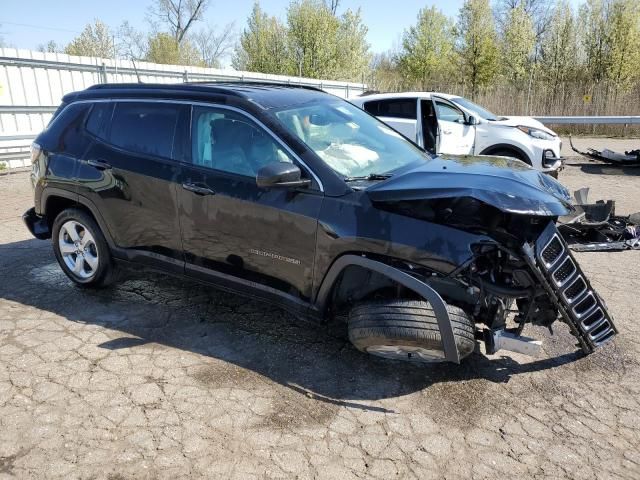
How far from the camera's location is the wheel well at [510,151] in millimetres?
9492

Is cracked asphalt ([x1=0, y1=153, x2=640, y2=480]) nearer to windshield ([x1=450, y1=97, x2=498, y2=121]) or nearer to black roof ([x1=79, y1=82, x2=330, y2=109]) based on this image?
black roof ([x1=79, y1=82, x2=330, y2=109])

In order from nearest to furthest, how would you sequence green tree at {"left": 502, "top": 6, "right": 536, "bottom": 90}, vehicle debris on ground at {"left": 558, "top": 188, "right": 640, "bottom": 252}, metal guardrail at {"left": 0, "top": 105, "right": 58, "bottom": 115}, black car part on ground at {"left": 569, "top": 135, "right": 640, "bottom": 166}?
vehicle debris on ground at {"left": 558, "top": 188, "right": 640, "bottom": 252} → black car part on ground at {"left": 569, "top": 135, "right": 640, "bottom": 166} → metal guardrail at {"left": 0, "top": 105, "right": 58, "bottom": 115} → green tree at {"left": 502, "top": 6, "right": 536, "bottom": 90}

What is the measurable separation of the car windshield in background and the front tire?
215cm

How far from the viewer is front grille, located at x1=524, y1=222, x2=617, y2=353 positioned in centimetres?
305

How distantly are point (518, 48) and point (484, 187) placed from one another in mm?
32546

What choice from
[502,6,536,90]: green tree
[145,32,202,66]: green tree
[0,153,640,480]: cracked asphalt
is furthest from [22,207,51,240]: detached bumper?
[145,32,202,66]: green tree

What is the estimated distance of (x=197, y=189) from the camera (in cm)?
386

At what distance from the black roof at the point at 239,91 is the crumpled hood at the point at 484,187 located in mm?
1095

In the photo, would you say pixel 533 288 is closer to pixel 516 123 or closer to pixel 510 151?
pixel 510 151

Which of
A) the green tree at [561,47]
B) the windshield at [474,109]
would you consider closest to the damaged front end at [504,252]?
the windshield at [474,109]

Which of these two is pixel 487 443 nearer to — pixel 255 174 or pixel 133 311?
pixel 255 174

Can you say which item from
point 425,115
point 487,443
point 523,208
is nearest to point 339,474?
point 487,443

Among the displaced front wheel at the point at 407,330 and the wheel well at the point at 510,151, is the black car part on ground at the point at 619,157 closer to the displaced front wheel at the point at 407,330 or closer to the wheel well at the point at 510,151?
the wheel well at the point at 510,151

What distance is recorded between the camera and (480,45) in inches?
1281
